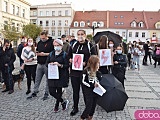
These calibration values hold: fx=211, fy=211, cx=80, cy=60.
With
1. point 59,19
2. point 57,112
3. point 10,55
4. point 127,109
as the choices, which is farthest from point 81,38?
point 59,19

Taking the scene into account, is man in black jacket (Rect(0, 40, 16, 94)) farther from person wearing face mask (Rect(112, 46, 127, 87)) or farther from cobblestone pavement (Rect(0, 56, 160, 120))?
person wearing face mask (Rect(112, 46, 127, 87))

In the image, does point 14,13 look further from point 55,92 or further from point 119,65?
point 55,92

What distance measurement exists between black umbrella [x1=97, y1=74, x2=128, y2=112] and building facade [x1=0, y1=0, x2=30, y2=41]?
3098 centimetres

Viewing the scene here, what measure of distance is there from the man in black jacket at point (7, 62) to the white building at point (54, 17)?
5461 cm

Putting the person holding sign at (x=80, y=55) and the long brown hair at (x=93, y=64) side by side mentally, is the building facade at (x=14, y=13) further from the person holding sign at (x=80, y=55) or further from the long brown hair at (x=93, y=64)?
the long brown hair at (x=93, y=64)

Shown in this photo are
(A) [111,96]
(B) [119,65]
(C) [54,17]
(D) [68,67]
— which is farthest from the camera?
(C) [54,17]

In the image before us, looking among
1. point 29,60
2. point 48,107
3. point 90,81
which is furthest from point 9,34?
point 90,81

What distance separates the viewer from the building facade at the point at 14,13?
37156 millimetres

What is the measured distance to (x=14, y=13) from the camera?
1671 inches

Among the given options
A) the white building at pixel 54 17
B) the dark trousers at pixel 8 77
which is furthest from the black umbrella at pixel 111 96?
the white building at pixel 54 17

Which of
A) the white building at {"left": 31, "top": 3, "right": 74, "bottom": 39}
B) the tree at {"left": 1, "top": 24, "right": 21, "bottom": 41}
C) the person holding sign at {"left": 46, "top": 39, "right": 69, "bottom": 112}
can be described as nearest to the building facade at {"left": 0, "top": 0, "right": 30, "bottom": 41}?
the tree at {"left": 1, "top": 24, "right": 21, "bottom": 41}

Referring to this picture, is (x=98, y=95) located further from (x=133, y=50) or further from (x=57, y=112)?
(x=133, y=50)

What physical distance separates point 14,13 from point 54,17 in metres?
22.1

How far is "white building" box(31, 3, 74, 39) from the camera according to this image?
6169 centimetres
